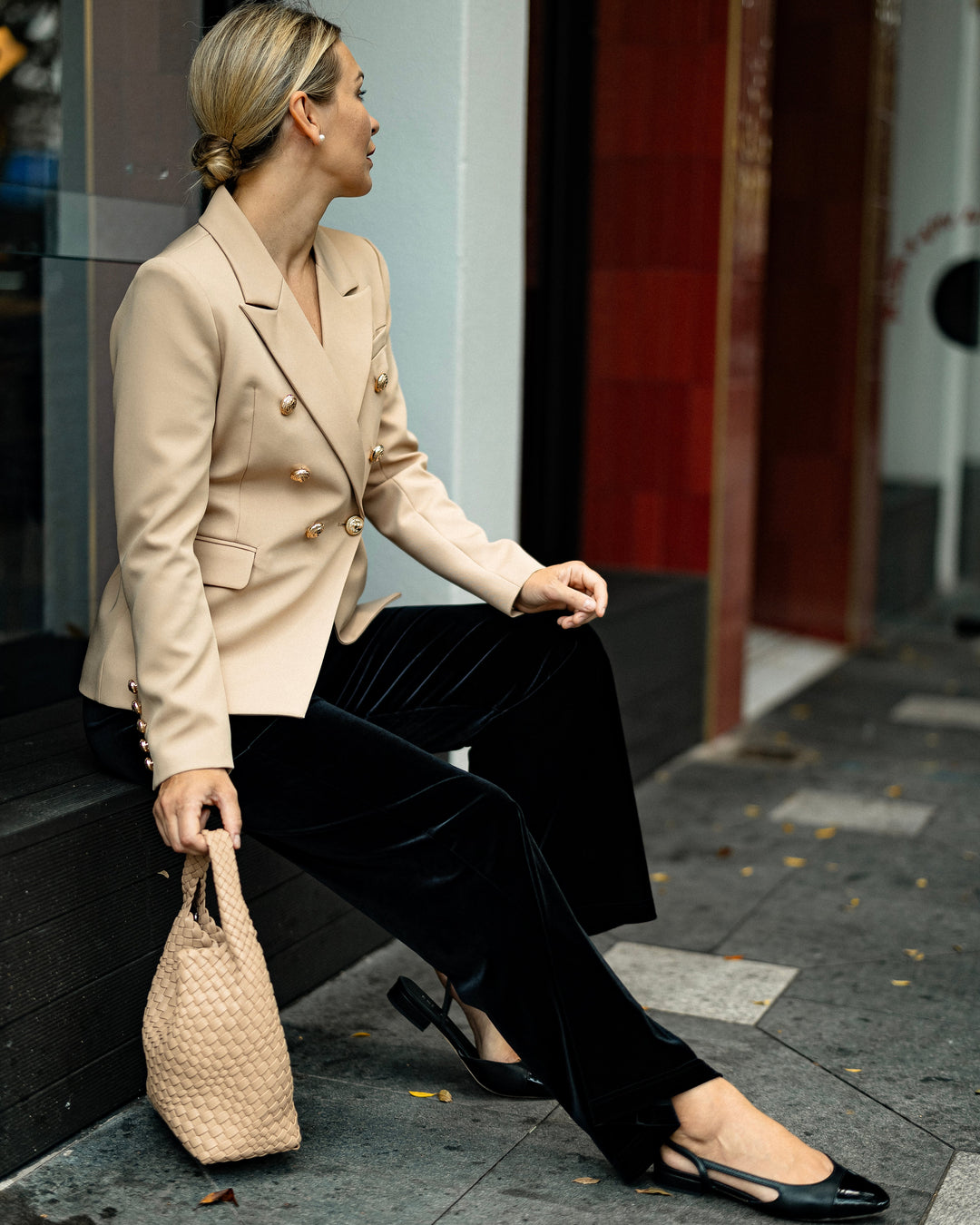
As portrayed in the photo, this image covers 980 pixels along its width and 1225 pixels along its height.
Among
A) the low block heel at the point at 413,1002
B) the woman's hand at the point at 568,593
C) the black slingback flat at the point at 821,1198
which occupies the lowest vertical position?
the black slingback flat at the point at 821,1198

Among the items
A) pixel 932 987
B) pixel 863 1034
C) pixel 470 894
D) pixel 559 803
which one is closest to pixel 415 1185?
pixel 470 894

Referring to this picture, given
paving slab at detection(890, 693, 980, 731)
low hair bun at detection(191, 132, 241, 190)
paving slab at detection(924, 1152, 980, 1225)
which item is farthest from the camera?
paving slab at detection(890, 693, 980, 731)

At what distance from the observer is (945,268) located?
830 centimetres

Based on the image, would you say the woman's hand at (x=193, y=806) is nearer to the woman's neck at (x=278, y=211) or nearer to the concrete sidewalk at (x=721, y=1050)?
the concrete sidewalk at (x=721, y=1050)

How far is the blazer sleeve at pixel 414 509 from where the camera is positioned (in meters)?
2.93

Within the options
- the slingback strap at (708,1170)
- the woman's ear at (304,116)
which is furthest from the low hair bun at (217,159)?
the slingback strap at (708,1170)

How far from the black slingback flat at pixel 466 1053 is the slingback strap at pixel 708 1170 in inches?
16.6

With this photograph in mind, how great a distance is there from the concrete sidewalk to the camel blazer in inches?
28.6

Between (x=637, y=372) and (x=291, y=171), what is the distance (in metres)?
3.21

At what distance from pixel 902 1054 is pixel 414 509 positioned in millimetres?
1460

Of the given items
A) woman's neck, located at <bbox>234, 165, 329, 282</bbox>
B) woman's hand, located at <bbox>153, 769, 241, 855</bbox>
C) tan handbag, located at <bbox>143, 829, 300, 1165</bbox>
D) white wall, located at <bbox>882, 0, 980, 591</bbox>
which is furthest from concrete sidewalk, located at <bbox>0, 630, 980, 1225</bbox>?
white wall, located at <bbox>882, 0, 980, 591</bbox>

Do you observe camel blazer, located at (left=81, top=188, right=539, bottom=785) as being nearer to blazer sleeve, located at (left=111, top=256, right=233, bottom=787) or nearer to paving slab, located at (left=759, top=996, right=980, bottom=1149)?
blazer sleeve, located at (left=111, top=256, right=233, bottom=787)

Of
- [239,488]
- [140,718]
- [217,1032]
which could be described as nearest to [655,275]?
[239,488]

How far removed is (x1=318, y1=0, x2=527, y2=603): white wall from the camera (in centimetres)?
356
